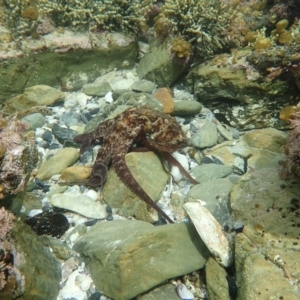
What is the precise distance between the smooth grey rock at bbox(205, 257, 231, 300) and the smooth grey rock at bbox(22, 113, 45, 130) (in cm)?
379

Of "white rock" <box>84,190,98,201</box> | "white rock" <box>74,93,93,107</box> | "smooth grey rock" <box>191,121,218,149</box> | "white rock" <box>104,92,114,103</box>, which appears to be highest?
"smooth grey rock" <box>191,121,218,149</box>

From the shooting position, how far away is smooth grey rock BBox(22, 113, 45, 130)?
5352mm

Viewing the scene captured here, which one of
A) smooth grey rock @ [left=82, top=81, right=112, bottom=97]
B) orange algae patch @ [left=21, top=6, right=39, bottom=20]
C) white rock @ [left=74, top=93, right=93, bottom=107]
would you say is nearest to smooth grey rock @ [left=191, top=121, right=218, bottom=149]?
smooth grey rock @ [left=82, top=81, right=112, bottom=97]

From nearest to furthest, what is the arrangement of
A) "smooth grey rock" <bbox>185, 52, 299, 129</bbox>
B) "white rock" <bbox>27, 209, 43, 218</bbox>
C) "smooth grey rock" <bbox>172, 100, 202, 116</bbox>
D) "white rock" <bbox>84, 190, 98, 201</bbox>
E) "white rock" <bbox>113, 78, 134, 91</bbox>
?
"white rock" <bbox>27, 209, 43, 218</bbox>
"white rock" <bbox>84, 190, 98, 201</bbox>
"smooth grey rock" <bbox>185, 52, 299, 129</bbox>
"smooth grey rock" <bbox>172, 100, 202, 116</bbox>
"white rock" <bbox>113, 78, 134, 91</bbox>

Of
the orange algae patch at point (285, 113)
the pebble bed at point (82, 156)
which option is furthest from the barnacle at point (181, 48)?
the orange algae patch at point (285, 113)

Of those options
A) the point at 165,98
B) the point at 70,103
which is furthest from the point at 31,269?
the point at 70,103

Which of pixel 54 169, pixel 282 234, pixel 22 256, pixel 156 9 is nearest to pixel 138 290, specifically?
pixel 22 256

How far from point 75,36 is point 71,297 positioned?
4984 mm

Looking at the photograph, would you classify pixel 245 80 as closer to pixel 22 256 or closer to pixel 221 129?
pixel 221 129

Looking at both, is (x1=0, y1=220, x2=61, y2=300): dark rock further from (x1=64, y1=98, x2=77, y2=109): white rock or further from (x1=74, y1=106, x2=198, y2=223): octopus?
(x1=64, y1=98, x2=77, y2=109): white rock

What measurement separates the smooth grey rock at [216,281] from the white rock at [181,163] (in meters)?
1.59

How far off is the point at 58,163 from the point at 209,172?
2.34 m

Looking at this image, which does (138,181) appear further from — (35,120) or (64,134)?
(35,120)

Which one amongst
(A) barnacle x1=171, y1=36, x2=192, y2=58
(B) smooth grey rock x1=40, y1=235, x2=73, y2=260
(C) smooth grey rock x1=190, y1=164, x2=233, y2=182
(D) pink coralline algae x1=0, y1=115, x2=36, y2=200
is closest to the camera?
(D) pink coralline algae x1=0, y1=115, x2=36, y2=200
